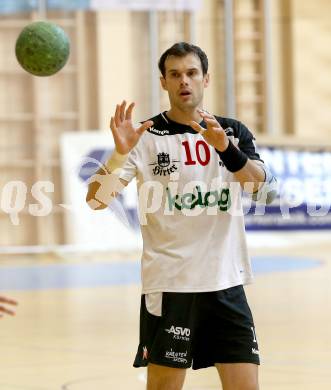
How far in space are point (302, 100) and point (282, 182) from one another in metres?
2.39

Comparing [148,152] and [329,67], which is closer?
[148,152]

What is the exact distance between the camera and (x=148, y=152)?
5.11m

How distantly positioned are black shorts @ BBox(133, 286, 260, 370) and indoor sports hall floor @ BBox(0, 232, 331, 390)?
87.9 inches

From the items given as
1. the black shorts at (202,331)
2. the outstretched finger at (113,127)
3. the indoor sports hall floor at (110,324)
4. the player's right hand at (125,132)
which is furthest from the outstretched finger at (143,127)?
the indoor sports hall floor at (110,324)

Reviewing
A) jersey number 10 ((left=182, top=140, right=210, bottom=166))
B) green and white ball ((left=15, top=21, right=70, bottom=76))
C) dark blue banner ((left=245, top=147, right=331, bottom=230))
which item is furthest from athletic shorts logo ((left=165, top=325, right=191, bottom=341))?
dark blue banner ((left=245, top=147, right=331, bottom=230))

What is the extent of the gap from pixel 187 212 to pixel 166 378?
33.8 inches

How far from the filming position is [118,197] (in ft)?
62.5

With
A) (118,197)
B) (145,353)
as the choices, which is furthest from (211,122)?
(118,197)

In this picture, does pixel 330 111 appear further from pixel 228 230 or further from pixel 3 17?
pixel 228 230

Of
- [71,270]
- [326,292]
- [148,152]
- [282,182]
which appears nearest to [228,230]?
[148,152]

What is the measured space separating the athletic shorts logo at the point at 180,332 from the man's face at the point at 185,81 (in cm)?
114

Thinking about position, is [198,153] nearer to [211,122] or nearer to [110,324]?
[211,122]

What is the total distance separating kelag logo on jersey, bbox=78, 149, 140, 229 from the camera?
62.7 ft

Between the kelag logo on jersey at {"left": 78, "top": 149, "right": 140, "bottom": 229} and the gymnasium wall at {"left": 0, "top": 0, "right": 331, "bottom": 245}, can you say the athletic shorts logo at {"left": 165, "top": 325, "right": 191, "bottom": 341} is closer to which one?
the kelag logo on jersey at {"left": 78, "top": 149, "right": 140, "bottom": 229}
